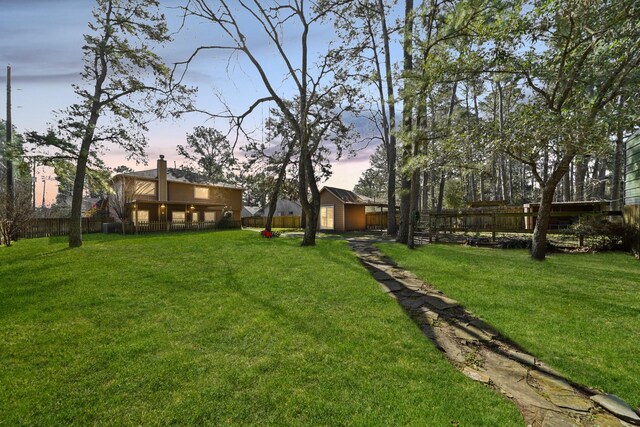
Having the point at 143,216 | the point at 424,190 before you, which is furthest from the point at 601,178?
the point at 143,216

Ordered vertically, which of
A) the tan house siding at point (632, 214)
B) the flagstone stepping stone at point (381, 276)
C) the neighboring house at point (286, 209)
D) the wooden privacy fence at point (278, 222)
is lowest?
the flagstone stepping stone at point (381, 276)

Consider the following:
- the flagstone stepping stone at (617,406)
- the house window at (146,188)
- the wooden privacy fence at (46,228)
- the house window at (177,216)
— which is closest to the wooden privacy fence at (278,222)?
the house window at (177,216)

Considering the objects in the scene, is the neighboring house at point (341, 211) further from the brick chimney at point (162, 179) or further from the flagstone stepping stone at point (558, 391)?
the flagstone stepping stone at point (558, 391)

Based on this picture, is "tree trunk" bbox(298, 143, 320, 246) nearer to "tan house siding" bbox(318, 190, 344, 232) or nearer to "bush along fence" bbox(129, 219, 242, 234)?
"tan house siding" bbox(318, 190, 344, 232)

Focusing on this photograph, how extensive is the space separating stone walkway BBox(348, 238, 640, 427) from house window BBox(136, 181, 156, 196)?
86.7 ft

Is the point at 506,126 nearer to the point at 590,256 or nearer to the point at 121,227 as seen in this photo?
the point at 590,256

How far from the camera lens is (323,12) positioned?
12023mm

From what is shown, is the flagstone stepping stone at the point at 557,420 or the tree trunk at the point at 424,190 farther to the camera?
the tree trunk at the point at 424,190

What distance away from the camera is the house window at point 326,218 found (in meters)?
26.5

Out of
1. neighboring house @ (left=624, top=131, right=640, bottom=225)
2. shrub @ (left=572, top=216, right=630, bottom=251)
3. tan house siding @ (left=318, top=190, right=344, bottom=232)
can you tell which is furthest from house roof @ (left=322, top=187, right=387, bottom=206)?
neighboring house @ (left=624, top=131, right=640, bottom=225)

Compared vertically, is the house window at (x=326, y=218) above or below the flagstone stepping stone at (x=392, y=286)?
above

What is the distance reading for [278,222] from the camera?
36.2 m

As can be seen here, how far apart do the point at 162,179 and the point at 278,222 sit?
14.6 m

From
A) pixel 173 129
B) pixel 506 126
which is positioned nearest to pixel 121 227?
pixel 173 129
